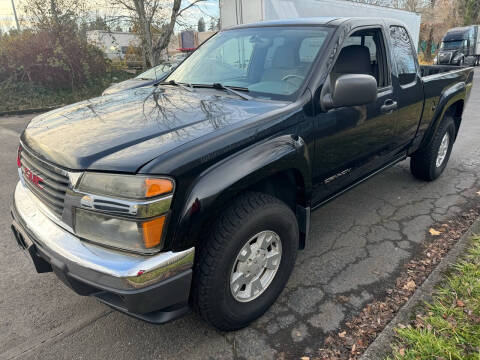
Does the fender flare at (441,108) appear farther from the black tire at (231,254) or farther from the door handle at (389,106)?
the black tire at (231,254)

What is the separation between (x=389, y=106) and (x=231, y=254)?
2078 millimetres

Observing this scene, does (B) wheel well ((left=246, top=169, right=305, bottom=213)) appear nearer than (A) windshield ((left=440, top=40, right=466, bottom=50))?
Yes

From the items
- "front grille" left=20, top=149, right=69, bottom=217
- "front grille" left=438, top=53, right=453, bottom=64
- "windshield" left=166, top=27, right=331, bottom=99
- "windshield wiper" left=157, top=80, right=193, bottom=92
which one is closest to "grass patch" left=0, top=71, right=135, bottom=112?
"windshield wiper" left=157, top=80, right=193, bottom=92

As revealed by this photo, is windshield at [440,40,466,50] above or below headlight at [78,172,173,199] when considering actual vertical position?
above

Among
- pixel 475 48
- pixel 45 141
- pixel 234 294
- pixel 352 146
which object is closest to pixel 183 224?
pixel 234 294

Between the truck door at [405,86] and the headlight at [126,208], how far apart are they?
8.45 feet

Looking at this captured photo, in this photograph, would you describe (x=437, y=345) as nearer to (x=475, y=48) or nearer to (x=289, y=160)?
(x=289, y=160)

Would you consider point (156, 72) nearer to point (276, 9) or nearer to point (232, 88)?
point (276, 9)

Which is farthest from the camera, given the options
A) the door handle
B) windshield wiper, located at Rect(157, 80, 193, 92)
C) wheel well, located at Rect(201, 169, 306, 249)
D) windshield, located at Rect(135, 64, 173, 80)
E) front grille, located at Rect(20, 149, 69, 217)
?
windshield, located at Rect(135, 64, 173, 80)

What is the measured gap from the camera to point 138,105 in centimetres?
258

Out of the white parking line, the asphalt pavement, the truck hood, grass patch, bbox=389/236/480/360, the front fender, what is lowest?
the asphalt pavement

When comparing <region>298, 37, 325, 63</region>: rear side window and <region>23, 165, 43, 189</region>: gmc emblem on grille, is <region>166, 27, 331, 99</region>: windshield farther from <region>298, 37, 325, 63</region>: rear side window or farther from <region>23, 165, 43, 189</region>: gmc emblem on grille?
<region>23, 165, 43, 189</region>: gmc emblem on grille

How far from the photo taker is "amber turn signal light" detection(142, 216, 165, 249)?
1.74m

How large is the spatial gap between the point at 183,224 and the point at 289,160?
82 cm
